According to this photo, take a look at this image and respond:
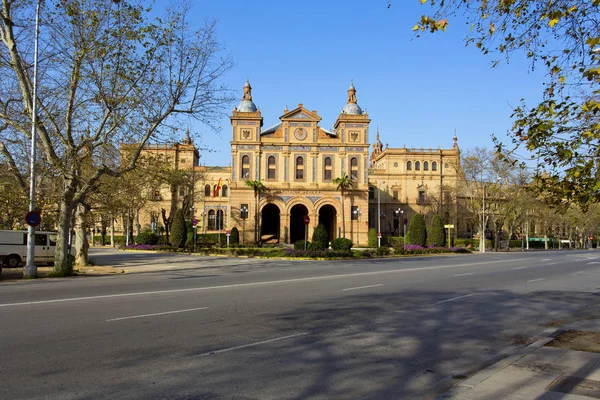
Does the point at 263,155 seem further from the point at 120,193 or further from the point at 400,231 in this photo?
the point at 120,193

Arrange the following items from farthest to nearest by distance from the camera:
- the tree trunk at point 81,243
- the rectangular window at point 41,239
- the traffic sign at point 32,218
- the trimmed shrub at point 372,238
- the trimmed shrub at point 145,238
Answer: the trimmed shrub at point 372,238 → the trimmed shrub at point 145,238 → the rectangular window at point 41,239 → the tree trunk at point 81,243 → the traffic sign at point 32,218

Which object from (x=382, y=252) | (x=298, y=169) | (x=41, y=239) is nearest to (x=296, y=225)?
(x=298, y=169)

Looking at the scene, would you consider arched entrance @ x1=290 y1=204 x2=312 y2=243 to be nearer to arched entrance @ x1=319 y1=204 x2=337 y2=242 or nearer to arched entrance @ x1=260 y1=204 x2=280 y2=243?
arched entrance @ x1=260 y1=204 x2=280 y2=243

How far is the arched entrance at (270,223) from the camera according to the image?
2619 inches

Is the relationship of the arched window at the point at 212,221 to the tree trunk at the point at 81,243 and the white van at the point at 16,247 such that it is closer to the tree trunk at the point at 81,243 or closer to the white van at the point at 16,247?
the white van at the point at 16,247

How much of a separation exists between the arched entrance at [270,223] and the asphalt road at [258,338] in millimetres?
51933

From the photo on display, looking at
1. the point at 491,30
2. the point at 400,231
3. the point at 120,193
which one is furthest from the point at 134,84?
the point at 400,231

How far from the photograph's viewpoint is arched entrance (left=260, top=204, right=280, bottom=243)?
66.5m

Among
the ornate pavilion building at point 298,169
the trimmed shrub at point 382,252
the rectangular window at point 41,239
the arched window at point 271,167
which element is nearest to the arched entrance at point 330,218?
the ornate pavilion building at point 298,169

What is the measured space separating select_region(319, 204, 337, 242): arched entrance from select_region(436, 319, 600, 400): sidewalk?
55578 millimetres

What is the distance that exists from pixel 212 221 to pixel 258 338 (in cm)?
7052

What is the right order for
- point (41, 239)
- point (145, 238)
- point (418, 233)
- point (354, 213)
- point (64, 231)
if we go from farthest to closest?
point (354, 213) < point (145, 238) < point (418, 233) < point (41, 239) < point (64, 231)

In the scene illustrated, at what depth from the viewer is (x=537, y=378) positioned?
5.77 metres

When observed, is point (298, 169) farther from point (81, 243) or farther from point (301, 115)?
point (81, 243)
